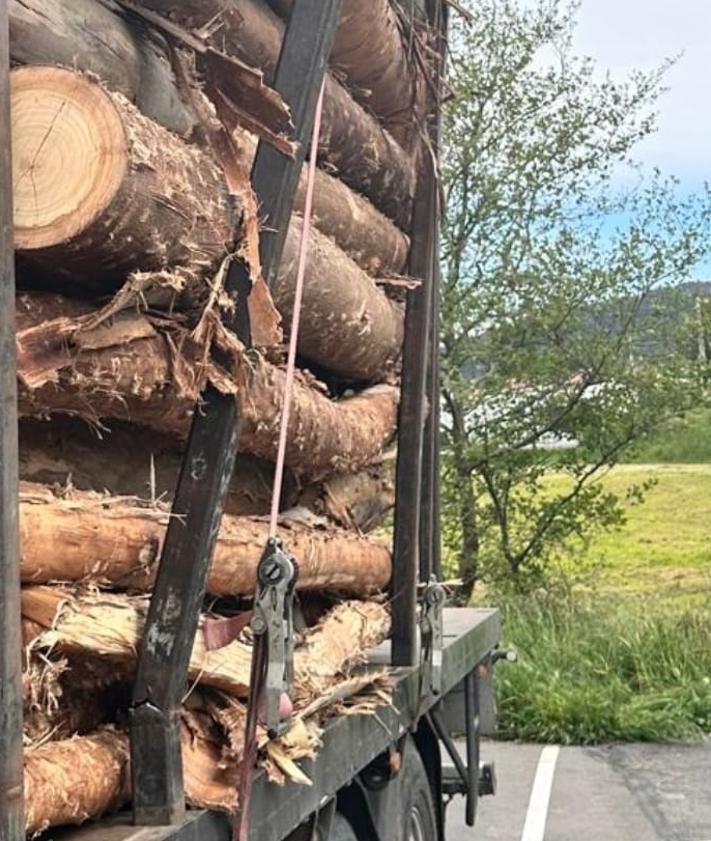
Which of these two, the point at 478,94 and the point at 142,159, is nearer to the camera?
the point at 142,159

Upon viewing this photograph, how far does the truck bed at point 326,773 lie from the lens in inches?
91.6

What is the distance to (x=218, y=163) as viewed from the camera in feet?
8.75

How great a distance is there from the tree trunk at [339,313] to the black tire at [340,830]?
52.2 inches

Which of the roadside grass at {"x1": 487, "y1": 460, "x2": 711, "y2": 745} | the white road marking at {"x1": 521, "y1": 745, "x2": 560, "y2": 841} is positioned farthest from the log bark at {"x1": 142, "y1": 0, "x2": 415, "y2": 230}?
the roadside grass at {"x1": 487, "y1": 460, "x2": 711, "y2": 745}

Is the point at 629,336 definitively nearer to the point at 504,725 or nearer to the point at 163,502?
the point at 504,725

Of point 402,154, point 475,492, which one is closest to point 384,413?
point 402,154

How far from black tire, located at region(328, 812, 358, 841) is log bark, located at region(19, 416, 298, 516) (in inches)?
34.3

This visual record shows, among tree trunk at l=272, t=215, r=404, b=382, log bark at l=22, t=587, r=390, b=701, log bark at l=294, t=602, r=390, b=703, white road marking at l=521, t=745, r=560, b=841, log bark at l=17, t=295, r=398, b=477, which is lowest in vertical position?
white road marking at l=521, t=745, r=560, b=841

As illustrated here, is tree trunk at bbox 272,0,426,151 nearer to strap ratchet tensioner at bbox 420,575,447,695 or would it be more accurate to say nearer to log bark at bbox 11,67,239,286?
log bark at bbox 11,67,239,286

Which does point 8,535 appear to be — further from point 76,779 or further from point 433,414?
point 433,414

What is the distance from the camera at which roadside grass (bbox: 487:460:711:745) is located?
11.0 meters

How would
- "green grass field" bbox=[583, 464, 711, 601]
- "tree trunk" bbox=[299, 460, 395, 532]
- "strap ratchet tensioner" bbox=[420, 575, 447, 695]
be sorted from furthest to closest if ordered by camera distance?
"green grass field" bbox=[583, 464, 711, 601]
"strap ratchet tensioner" bbox=[420, 575, 447, 695]
"tree trunk" bbox=[299, 460, 395, 532]

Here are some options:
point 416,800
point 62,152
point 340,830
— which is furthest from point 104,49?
point 416,800

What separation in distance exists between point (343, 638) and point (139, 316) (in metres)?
1.56
